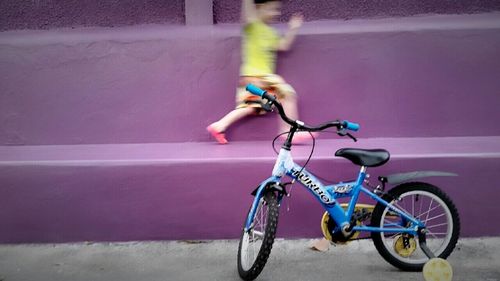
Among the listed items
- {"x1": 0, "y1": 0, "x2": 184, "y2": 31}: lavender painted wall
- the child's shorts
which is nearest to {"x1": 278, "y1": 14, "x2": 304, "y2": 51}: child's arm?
the child's shorts

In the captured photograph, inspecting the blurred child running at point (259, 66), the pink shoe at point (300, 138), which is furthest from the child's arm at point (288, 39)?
the pink shoe at point (300, 138)

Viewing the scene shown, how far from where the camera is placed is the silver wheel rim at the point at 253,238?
352 centimetres

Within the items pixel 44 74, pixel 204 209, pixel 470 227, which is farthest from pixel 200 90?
pixel 470 227

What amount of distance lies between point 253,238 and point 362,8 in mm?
2566

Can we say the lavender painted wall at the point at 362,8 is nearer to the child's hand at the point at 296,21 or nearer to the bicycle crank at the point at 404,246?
the child's hand at the point at 296,21

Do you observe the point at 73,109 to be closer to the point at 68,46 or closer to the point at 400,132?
the point at 68,46

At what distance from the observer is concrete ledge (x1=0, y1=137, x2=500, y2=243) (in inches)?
161

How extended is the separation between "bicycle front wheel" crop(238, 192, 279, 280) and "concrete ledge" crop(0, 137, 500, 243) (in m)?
0.50

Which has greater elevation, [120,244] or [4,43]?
[4,43]

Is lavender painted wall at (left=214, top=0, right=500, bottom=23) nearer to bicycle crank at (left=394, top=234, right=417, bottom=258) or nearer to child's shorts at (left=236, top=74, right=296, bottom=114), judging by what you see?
child's shorts at (left=236, top=74, right=296, bottom=114)

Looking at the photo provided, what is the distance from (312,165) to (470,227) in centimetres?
141

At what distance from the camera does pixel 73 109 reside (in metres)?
4.64

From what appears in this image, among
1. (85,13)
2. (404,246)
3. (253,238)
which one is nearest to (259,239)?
(253,238)

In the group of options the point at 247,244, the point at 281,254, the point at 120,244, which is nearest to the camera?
the point at 247,244
